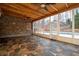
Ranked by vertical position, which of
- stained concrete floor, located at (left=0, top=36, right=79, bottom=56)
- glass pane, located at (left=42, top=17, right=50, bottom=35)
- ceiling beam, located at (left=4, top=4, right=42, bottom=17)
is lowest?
stained concrete floor, located at (left=0, top=36, right=79, bottom=56)

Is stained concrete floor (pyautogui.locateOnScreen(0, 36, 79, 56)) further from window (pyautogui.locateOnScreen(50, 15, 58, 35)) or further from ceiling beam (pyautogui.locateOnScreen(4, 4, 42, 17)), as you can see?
ceiling beam (pyautogui.locateOnScreen(4, 4, 42, 17))

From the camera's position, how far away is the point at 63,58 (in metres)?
2.24

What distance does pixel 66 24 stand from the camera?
231 centimetres

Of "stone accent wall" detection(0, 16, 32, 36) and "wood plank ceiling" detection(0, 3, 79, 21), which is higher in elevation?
"wood plank ceiling" detection(0, 3, 79, 21)

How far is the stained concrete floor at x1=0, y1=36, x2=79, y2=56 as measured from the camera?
225 centimetres

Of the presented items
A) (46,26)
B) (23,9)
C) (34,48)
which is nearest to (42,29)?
(46,26)

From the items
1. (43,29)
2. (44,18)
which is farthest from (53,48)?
(44,18)

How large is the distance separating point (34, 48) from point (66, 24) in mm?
652

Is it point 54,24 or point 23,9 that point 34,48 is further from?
point 23,9

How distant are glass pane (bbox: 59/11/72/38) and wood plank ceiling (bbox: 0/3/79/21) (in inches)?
3.5

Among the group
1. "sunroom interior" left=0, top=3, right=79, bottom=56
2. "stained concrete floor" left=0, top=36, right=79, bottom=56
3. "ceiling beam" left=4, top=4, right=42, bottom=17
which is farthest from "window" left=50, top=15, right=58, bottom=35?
"ceiling beam" left=4, top=4, right=42, bottom=17

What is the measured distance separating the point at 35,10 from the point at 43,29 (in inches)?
13.8

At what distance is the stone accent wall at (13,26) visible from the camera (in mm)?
2307

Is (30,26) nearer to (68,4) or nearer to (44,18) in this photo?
(44,18)
